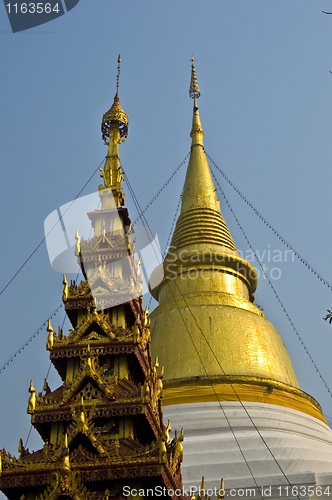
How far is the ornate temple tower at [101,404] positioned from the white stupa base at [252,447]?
3270 mm

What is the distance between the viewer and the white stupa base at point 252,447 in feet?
48.2

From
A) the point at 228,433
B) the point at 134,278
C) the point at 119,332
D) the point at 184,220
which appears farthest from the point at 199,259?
the point at 119,332

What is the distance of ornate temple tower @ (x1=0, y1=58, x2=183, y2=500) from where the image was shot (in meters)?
10.8

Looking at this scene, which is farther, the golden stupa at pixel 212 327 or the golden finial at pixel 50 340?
the golden stupa at pixel 212 327

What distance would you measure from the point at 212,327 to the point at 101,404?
940cm

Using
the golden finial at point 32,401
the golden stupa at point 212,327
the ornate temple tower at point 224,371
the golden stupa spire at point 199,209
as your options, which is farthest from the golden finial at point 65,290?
the golden stupa spire at point 199,209

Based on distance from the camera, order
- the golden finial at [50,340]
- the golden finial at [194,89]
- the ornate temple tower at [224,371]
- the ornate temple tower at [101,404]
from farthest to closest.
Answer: the golden finial at [194,89] < the ornate temple tower at [224,371] < the golden finial at [50,340] < the ornate temple tower at [101,404]

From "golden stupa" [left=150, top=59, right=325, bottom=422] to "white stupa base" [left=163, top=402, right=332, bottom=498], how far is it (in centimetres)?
45

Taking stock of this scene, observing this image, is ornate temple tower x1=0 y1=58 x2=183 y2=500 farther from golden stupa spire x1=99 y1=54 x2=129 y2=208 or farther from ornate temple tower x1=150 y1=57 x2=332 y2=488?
ornate temple tower x1=150 y1=57 x2=332 y2=488

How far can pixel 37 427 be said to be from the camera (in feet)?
38.8

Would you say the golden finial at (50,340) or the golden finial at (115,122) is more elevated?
the golden finial at (115,122)

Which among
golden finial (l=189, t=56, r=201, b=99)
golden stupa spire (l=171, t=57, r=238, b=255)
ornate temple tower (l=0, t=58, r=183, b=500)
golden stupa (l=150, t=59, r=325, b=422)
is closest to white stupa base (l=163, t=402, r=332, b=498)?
golden stupa (l=150, t=59, r=325, b=422)

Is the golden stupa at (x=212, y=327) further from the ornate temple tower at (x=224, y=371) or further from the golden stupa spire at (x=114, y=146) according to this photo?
the golden stupa spire at (x=114, y=146)

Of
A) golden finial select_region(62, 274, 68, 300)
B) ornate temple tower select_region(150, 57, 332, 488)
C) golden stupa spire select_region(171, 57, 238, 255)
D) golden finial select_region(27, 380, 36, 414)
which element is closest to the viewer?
golden finial select_region(27, 380, 36, 414)
